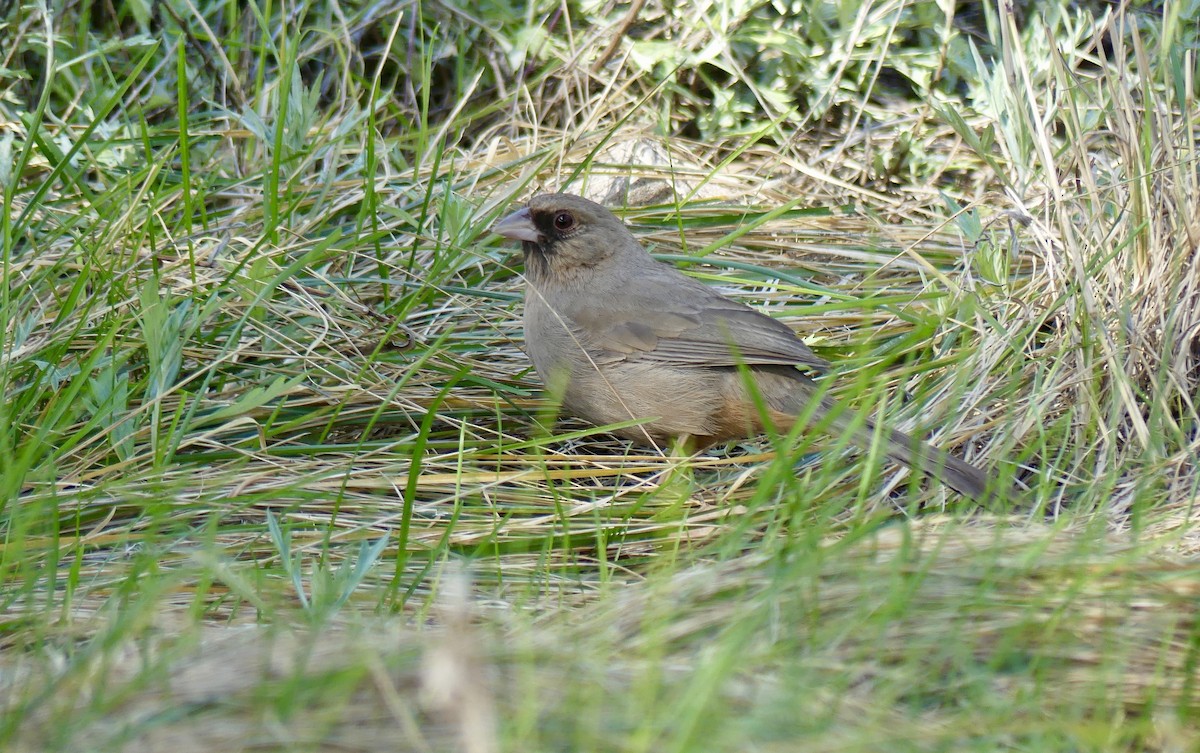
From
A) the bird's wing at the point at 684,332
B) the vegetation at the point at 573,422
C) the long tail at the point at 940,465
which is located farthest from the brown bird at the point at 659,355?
the long tail at the point at 940,465

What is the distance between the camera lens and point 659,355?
412cm

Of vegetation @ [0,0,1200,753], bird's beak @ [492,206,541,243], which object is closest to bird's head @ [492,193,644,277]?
bird's beak @ [492,206,541,243]

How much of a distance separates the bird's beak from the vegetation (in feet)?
0.56

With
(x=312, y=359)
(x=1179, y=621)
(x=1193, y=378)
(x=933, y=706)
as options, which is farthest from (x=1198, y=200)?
(x=312, y=359)

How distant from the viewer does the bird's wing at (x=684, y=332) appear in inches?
155

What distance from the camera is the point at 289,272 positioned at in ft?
13.0

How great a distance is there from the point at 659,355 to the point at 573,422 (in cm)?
42

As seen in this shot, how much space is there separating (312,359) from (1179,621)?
266 centimetres

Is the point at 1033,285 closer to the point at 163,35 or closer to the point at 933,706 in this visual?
the point at 933,706

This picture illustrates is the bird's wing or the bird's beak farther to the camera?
the bird's beak

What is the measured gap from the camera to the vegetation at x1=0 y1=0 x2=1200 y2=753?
194cm

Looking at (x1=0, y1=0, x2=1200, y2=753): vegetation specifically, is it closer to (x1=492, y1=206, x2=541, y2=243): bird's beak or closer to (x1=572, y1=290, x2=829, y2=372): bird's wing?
(x1=492, y1=206, x2=541, y2=243): bird's beak

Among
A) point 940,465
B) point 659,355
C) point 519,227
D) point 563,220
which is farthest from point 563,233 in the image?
point 940,465

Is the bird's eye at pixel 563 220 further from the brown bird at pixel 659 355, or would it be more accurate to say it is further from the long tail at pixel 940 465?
the long tail at pixel 940 465
